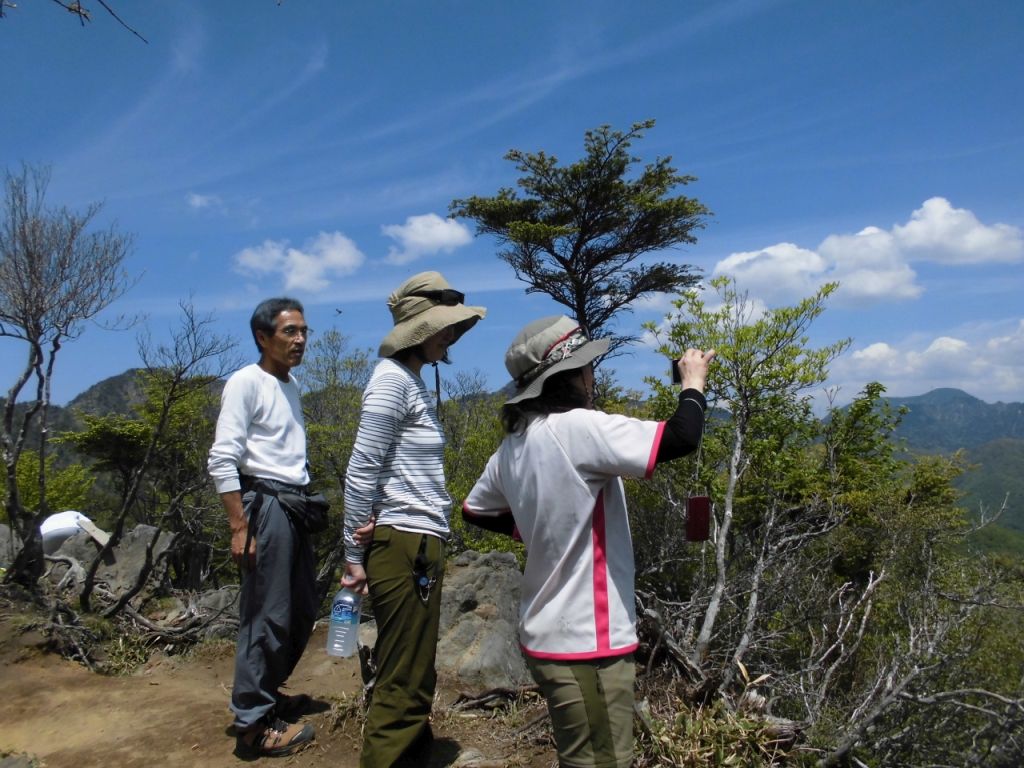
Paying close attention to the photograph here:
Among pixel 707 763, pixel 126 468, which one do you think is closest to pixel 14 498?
pixel 707 763

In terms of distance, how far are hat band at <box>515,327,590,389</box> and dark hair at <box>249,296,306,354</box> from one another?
1.47 m

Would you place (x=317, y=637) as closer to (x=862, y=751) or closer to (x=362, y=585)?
(x=362, y=585)

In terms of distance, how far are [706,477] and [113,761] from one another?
490cm

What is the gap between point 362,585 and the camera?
2.54 meters

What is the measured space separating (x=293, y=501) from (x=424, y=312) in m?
0.98

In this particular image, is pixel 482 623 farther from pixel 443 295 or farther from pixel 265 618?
pixel 443 295

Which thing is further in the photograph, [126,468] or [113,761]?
[126,468]

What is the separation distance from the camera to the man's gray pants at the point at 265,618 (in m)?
2.87

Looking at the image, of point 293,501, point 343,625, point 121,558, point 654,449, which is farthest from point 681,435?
point 121,558

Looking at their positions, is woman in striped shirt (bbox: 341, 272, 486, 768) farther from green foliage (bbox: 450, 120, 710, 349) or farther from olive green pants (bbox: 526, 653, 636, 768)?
green foliage (bbox: 450, 120, 710, 349)

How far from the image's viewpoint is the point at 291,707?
10.6ft

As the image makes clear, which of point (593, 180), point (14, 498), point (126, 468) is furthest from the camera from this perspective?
point (126, 468)

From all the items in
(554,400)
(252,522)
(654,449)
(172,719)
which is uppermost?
(554,400)

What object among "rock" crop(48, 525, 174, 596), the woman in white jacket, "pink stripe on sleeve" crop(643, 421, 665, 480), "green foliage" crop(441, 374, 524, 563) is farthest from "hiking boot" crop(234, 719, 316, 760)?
"green foliage" crop(441, 374, 524, 563)
